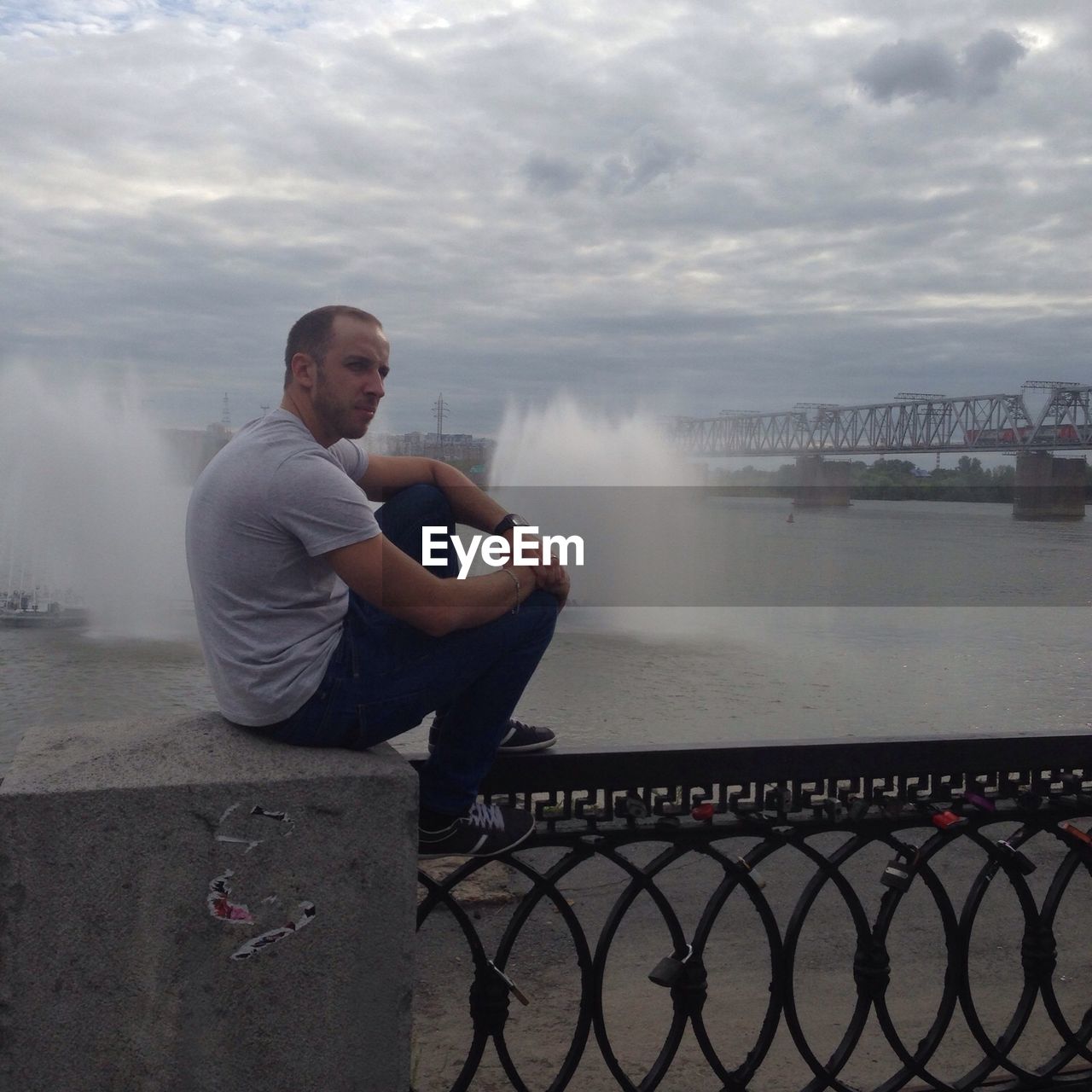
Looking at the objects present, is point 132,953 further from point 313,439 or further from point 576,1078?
point 576,1078

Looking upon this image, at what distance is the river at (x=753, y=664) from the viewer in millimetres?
9820

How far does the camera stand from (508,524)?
278cm

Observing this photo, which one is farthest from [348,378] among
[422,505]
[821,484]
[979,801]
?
[821,484]

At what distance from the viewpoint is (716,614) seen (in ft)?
58.9

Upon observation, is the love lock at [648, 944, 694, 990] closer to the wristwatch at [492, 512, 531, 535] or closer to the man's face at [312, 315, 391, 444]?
the wristwatch at [492, 512, 531, 535]

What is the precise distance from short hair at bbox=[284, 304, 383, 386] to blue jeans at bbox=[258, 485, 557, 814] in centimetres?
54

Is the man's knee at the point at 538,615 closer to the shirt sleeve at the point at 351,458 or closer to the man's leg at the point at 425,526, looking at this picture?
the man's leg at the point at 425,526

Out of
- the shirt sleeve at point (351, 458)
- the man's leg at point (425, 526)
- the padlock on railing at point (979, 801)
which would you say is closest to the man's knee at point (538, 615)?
the man's leg at point (425, 526)

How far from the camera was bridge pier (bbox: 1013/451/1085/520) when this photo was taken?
46.1 metres

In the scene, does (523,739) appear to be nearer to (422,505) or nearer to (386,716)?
(386,716)

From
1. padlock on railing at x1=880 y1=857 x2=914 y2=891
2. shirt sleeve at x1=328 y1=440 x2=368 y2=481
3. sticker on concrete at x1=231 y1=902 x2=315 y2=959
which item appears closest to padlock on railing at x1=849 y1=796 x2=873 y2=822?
padlock on railing at x1=880 y1=857 x2=914 y2=891

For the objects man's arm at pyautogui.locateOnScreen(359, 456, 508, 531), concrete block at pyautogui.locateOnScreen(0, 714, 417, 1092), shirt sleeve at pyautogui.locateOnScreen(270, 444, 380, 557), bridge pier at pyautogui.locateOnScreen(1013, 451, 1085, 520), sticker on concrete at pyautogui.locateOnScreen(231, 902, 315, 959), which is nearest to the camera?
concrete block at pyautogui.locateOnScreen(0, 714, 417, 1092)

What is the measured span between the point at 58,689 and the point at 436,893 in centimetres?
973

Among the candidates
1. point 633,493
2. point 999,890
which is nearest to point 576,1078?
point 999,890
